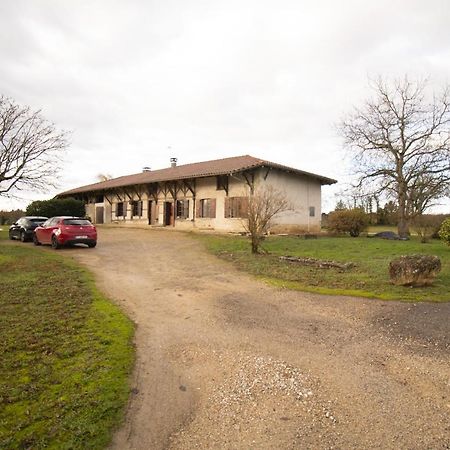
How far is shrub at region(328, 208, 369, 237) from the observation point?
76.9ft

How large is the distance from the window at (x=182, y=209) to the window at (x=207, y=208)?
1209 millimetres

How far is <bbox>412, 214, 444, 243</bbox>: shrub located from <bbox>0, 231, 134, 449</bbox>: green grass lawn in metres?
19.1

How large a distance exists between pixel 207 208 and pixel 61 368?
20.0m

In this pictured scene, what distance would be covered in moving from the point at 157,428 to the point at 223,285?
5662 mm

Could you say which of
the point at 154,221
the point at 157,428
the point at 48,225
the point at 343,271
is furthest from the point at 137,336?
the point at 154,221

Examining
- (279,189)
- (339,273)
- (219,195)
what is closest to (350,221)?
(279,189)

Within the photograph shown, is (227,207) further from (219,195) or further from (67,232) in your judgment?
(67,232)

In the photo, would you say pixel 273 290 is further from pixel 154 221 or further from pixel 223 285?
pixel 154 221

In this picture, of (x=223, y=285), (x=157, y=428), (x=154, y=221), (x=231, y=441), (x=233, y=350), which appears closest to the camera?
(x=231, y=441)

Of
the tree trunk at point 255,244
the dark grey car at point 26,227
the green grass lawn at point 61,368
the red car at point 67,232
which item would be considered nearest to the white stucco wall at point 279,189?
the tree trunk at point 255,244

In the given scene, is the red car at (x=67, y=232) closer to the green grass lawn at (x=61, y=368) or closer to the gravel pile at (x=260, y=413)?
the green grass lawn at (x=61, y=368)

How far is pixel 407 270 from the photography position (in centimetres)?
813

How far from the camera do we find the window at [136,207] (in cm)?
2931

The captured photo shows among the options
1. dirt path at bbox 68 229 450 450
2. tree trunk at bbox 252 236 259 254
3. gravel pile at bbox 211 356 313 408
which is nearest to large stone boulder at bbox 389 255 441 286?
dirt path at bbox 68 229 450 450
